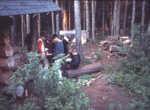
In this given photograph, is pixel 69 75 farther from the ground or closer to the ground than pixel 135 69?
closer to the ground

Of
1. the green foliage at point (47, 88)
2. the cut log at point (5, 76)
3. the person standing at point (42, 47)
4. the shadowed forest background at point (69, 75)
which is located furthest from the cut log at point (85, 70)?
the green foliage at point (47, 88)

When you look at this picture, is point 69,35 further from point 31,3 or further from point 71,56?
point 31,3

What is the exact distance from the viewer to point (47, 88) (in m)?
3.96

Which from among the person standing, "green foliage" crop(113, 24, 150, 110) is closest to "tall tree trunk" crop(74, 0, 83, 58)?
"green foliage" crop(113, 24, 150, 110)

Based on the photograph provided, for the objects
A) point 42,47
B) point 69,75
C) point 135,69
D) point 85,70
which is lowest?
point 69,75

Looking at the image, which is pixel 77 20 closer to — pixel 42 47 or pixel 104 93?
pixel 42 47

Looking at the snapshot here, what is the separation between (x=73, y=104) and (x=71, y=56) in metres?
3.94

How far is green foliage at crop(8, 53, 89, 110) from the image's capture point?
370 cm

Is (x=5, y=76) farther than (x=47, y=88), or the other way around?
(x=5, y=76)

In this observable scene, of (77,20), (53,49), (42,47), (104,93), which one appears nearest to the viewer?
(104,93)

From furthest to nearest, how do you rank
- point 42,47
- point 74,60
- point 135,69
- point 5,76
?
point 74,60, point 135,69, point 42,47, point 5,76

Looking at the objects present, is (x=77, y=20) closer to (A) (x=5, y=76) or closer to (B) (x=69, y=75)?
(B) (x=69, y=75)

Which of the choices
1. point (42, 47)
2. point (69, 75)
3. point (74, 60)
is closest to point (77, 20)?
point (74, 60)

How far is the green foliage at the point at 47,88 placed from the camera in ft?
12.1
